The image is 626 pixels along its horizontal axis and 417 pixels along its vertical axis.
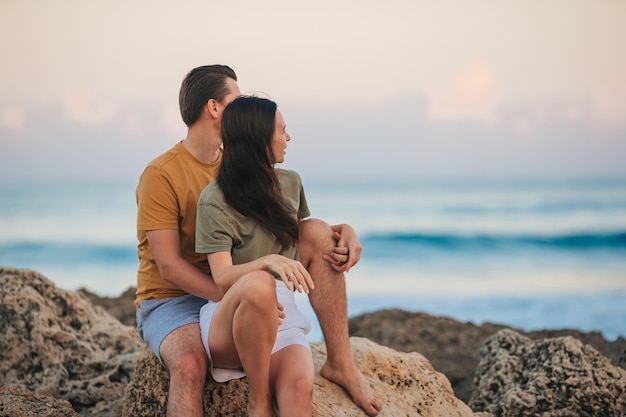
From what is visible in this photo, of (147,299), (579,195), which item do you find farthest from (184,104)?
(579,195)

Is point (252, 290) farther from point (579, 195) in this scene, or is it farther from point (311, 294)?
point (579, 195)

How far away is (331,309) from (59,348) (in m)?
2.12

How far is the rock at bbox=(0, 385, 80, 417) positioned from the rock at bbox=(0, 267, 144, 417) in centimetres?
56

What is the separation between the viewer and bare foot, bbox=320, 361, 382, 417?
388 cm

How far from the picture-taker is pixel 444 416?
4.23m

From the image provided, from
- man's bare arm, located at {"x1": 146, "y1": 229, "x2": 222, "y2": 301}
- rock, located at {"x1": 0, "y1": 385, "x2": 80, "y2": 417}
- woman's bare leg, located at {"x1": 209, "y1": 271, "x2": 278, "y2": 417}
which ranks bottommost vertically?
rock, located at {"x1": 0, "y1": 385, "x2": 80, "y2": 417}

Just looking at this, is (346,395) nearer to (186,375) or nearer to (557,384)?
(186,375)

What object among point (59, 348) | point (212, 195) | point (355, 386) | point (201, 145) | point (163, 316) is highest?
point (201, 145)

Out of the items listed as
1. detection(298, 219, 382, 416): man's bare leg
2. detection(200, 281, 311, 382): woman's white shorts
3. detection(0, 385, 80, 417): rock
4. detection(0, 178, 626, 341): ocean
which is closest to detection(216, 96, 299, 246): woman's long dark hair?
detection(298, 219, 382, 416): man's bare leg

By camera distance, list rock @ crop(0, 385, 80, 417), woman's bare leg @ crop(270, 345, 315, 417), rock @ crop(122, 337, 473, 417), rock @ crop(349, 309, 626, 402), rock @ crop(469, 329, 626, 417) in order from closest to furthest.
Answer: woman's bare leg @ crop(270, 345, 315, 417)
rock @ crop(122, 337, 473, 417)
rock @ crop(0, 385, 80, 417)
rock @ crop(469, 329, 626, 417)
rock @ crop(349, 309, 626, 402)

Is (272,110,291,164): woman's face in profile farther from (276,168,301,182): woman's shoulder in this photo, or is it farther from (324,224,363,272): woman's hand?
(324,224,363,272): woman's hand

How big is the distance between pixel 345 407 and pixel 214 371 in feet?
2.31

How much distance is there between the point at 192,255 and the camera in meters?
3.93

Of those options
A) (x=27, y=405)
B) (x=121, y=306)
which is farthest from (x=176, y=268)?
(x=121, y=306)
